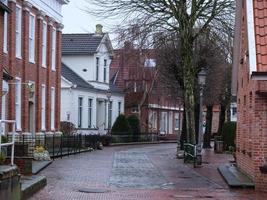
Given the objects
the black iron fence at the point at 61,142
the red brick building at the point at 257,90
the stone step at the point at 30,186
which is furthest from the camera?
the black iron fence at the point at 61,142

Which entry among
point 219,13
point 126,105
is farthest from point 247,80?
point 126,105

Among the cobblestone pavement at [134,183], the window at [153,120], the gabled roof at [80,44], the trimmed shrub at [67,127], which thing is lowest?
the cobblestone pavement at [134,183]

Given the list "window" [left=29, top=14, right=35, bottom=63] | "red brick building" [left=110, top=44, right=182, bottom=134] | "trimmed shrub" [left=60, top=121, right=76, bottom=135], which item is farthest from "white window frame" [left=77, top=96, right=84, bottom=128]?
"window" [left=29, top=14, right=35, bottom=63]

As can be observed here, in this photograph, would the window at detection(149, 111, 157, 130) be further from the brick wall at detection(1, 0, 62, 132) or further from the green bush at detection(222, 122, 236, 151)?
the brick wall at detection(1, 0, 62, 132)

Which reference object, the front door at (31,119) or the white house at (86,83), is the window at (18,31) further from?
the white house at (86,83)

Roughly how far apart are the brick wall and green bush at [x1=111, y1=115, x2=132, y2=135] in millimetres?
15992

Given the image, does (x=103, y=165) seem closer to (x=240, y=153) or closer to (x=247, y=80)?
(x=240, y=153)

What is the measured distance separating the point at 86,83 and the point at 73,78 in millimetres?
2150

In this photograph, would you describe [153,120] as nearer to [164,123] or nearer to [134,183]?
[164,123]

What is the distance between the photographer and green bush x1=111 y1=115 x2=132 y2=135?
57.8 metres

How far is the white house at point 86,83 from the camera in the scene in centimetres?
5144

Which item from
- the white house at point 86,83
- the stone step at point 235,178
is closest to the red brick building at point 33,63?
the white house at point 86,83

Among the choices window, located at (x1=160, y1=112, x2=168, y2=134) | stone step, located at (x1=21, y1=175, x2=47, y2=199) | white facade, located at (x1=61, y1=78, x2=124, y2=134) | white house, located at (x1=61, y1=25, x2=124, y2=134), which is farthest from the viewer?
window, located at (x1=160, y1=112, x2=168, y2=134)

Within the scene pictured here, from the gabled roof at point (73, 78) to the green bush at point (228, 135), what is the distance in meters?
14.1
